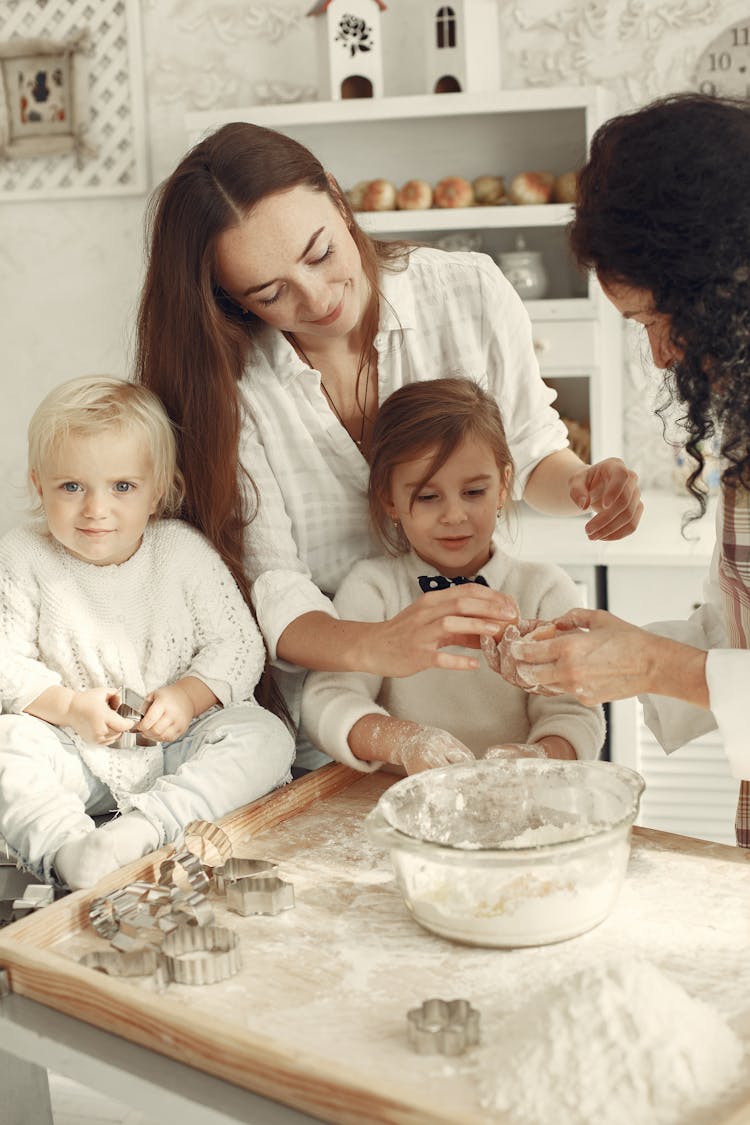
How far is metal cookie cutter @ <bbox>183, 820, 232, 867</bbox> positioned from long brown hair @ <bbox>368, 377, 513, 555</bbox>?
53 centimetres

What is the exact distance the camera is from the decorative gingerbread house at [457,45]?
296 cm

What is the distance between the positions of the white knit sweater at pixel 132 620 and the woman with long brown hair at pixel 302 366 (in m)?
0.05

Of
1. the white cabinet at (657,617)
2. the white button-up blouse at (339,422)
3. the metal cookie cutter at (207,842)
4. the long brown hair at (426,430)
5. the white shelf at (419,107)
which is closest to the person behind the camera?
the metal cookie cutter at (207,842)

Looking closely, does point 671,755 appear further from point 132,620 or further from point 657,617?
point 132,620

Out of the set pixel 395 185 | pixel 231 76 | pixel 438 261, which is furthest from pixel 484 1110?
pixel 231 76

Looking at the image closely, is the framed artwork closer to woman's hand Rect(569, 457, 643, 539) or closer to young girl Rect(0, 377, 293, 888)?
young girl Rect(0, 377, 293, 888)

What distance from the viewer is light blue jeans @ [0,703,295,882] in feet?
4.36

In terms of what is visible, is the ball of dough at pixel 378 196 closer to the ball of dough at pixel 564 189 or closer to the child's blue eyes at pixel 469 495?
the ball of dough at pixel 564 189

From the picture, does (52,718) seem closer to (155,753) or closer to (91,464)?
(155,753)

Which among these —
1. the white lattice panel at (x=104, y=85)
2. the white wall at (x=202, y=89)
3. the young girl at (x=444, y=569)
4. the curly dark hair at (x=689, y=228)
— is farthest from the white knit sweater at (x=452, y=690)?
the white lattice panel at (x=104, y=85)

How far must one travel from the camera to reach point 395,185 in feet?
10.8

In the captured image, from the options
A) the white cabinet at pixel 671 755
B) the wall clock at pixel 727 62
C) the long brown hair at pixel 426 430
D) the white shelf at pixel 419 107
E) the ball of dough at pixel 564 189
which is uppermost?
the wall clock at pixel 727 62

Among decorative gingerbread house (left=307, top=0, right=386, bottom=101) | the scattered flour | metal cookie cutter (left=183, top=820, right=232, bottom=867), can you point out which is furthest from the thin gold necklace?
decorative gingerbread house (left=307, top=0, right=386, bottom=101)

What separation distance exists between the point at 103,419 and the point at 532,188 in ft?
5.75
